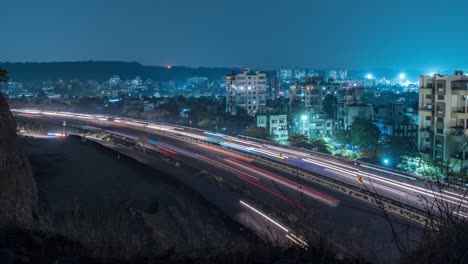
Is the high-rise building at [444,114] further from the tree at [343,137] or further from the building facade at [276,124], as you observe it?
the building facade at [276,124]

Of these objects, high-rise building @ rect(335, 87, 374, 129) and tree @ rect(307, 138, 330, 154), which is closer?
tree @ rect(307, 138, 330, 154)

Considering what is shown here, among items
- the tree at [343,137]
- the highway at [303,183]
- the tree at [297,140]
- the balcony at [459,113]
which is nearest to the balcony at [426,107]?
the balcony at [459,113]

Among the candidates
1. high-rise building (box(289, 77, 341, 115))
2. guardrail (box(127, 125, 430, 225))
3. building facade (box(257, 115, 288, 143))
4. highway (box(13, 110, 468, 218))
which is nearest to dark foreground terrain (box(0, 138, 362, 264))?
guardrail (box(127, 125, 430, 225))

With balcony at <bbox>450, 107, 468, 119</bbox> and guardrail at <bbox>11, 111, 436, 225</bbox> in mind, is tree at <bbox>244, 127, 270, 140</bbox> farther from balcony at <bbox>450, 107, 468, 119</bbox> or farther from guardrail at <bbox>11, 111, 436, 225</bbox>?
balcony at <bbox>450, 107, 468, 119</bbox>

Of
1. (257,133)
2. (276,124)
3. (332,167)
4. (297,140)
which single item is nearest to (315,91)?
(276,124)

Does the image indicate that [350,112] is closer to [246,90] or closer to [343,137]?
[343,137]
